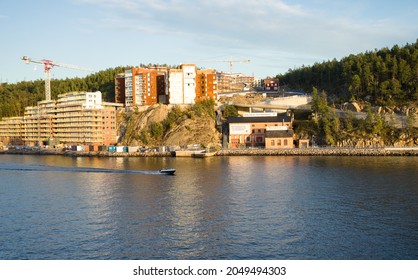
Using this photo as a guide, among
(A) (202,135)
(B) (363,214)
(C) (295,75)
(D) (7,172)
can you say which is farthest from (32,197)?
(C) (295,75)

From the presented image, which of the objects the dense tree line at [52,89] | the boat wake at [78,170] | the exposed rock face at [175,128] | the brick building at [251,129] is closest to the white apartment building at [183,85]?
the exposed rock face at [175,128]

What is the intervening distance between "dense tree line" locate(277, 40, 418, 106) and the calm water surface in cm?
3386

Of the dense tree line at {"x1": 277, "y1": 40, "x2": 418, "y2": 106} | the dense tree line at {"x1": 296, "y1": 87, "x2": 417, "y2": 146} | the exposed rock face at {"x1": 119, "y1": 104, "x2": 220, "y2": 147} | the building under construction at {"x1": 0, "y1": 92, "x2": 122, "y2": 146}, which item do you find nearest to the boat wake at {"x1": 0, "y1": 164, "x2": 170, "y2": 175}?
the exposed rock face at {"x1": 119, "y1": 104, "x2": 220, "y2": 147}

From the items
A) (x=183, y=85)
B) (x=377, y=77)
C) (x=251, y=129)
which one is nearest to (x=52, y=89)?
(x=183, y=85)

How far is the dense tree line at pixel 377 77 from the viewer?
240 ft

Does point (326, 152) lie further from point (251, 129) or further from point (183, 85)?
point (183, 85)

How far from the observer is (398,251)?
1927 cm

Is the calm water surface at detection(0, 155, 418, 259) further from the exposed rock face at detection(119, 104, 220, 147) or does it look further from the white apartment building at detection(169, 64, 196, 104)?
the white apartment building at detection(169, 64, 196, 104)

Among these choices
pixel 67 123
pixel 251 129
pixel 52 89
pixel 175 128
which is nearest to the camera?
pixel 251 129

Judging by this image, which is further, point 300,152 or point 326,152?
point 300,152

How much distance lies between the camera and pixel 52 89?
121062 mm

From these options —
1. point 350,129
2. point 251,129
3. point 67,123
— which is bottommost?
point 350,129

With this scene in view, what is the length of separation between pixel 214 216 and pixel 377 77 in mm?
62601
